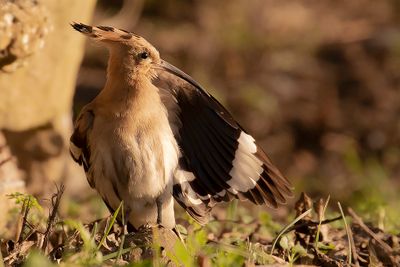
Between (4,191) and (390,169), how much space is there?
3509 mm

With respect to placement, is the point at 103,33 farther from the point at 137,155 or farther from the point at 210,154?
the point at 210,154

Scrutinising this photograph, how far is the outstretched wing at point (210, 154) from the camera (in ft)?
11.1

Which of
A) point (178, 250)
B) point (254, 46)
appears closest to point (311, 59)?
point (254, 46)

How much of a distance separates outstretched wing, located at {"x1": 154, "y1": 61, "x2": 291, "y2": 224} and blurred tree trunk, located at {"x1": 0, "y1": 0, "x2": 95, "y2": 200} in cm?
103

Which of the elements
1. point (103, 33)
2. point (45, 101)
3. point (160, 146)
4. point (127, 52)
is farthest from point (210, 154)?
point (45, 101)

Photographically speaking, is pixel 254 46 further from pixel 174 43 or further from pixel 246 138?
pixel 246 138

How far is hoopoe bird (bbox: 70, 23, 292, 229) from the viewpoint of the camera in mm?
3354

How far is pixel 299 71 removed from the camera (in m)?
7.80

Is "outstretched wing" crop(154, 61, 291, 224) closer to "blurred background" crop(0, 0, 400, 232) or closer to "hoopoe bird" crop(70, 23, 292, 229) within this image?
"hoopoe bird" crop(70, 23, 292, 229)

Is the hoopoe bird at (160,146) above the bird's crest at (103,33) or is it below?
below

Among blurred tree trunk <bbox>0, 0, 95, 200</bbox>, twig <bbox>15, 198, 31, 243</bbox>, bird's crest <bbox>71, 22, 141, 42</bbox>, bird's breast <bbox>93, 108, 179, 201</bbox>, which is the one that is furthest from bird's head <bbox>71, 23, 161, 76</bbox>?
blurred tree trunk <bbox>0, 0, 95, 200</bbox>

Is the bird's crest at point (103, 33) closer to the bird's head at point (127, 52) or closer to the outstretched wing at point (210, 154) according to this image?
the bird's head at point (127, 52)

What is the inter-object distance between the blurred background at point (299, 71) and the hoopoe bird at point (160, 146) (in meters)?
2.74

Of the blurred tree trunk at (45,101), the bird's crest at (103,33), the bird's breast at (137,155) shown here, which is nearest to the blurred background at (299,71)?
the blurred tree trunk at (45,101)
